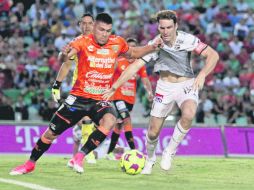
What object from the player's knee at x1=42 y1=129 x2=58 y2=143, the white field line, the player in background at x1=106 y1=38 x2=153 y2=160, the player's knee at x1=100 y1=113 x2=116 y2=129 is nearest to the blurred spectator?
the player in background at x1=106 y1=38 x2=153 y2=160

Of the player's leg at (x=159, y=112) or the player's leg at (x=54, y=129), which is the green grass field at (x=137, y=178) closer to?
the player's leg at (x=54, y=129)

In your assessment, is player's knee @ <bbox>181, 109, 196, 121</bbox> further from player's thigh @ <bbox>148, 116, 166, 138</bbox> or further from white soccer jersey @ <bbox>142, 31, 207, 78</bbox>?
white soccer jersey @ <bbox>142, 31, 207, 78</bbox>

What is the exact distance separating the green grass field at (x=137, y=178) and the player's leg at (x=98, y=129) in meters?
0.26

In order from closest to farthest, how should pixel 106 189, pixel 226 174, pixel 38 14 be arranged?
1. pixel 106 189
2. pixel 226 174
3. pixel 38 14

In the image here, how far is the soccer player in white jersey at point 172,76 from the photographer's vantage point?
12.7 meters

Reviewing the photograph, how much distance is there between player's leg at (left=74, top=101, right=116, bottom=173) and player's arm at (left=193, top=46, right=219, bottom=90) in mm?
1387

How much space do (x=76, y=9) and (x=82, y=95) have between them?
16.1 m

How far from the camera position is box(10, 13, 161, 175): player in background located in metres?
12.4

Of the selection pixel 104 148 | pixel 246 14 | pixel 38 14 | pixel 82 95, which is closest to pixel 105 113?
pixel 82 95

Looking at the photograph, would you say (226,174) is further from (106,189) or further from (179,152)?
(179,152)

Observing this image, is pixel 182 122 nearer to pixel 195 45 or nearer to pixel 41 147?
pixel 195 45

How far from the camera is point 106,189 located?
35.2 ft

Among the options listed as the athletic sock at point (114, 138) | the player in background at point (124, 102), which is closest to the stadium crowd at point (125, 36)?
the athletic sock at point (114, 138)

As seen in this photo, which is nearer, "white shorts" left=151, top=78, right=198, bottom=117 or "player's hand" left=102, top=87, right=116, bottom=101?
"player's hand" left=102, top=87, right=116, bottom=101
